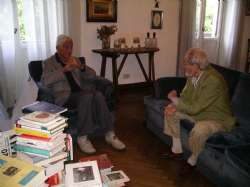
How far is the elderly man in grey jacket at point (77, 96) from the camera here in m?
2.72

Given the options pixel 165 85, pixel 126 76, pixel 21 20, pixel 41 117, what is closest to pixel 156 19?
pixel 126 76

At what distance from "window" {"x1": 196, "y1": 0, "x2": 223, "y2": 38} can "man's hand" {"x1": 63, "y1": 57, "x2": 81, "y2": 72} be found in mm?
3125

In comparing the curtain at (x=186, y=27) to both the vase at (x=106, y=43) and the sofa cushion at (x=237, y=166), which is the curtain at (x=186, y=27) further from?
the sofa cushion at (x=237, y=166)

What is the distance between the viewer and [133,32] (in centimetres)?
473

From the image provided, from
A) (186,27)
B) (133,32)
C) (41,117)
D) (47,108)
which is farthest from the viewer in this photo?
(186,27)

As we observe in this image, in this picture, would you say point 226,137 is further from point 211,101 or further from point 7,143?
A: point 7,143

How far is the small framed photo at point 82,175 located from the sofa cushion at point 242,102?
4.78 ft

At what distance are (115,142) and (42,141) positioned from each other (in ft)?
4.18

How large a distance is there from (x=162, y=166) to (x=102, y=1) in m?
2.76

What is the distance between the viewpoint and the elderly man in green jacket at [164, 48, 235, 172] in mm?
2273

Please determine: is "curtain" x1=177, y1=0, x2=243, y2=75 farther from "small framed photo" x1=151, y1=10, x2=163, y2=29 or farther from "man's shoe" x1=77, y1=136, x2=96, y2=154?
"man's shoe" x1=77, y1=136, x2=96, y2=154

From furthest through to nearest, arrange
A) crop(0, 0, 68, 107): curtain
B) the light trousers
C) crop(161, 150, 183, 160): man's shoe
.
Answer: crop(0, 0, 68, 107): curtain
crop(161, 150, 183, 160): man's shoe
the light trousers

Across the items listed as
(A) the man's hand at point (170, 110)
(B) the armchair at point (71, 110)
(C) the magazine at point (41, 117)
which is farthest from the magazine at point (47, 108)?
(A) the man's hand at point (170, 110)

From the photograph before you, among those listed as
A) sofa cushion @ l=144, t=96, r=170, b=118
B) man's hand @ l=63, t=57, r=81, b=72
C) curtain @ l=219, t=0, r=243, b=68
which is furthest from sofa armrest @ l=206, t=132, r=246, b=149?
curtain @ l=219, t=0, r=243, b=68
